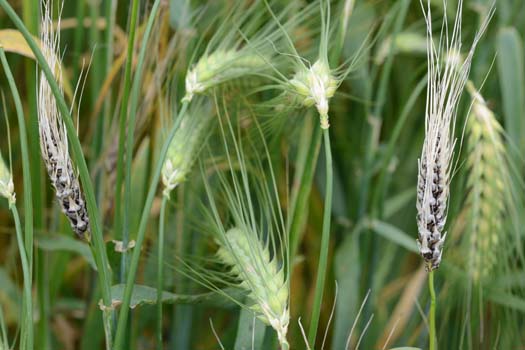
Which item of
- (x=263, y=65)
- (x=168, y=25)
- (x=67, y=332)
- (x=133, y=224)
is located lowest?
(x=67, y=332)

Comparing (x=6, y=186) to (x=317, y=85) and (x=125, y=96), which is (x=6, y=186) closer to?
(x=125, y=96)

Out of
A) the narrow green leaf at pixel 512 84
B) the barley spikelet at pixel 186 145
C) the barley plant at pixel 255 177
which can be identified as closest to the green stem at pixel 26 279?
the barley plant at pixel 255 177

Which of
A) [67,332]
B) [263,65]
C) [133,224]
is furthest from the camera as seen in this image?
[67,332]

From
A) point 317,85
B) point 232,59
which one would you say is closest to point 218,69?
point 232,59

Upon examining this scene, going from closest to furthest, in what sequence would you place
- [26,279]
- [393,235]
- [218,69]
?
1. [26,279]
2. [218,69]
3. [393,235]

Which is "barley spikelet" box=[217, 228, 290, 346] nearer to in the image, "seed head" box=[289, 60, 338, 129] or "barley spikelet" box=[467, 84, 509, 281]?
"seed head" box=[289, 60, 338, 129]

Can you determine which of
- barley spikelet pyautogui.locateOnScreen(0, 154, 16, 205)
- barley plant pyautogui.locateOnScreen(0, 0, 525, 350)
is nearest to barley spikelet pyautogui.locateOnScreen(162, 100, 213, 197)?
barley plant pyautogui.locateOnScreen(0, 0, 525, 350)

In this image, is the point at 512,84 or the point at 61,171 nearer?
the point at 61,171

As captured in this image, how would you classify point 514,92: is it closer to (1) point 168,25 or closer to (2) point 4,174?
(1) point 168,25

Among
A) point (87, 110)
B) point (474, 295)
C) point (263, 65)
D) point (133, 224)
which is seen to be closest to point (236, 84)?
point (263, 65)
